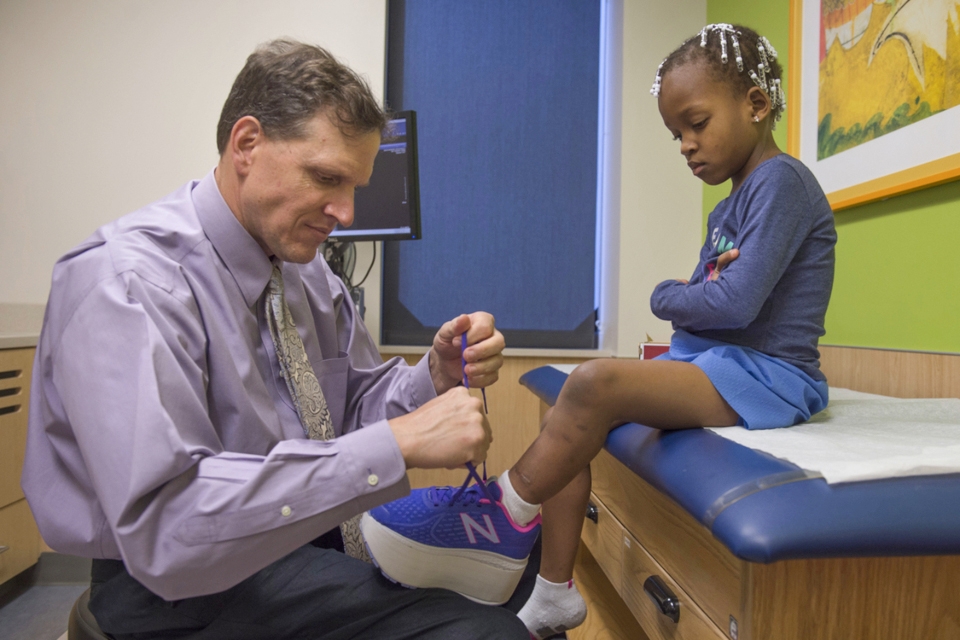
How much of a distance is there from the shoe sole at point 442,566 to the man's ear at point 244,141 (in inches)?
22.7

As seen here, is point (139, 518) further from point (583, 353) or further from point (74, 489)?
point (583, 353)

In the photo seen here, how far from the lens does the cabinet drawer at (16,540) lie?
1784 mm

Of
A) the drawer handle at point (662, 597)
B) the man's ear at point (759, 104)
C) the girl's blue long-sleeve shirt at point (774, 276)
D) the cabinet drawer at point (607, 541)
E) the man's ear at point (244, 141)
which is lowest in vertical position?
the cabinet drawer at point (607, 541)

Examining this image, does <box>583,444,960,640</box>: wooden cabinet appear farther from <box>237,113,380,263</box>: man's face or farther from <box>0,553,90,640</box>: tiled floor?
<box>0,553,90,640</box>: tiled floor

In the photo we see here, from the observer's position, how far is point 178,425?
69 cm

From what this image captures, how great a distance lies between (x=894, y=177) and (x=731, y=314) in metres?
0.77

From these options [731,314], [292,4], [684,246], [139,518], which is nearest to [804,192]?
[731,314]

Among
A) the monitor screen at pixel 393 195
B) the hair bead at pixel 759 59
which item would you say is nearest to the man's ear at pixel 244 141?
the hair bead at pixel 759 59

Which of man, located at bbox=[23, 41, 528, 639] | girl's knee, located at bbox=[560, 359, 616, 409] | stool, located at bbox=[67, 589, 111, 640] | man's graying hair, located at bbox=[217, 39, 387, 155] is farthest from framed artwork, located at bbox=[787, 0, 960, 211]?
stool, located at bbox=[67, 589, 111, 640]

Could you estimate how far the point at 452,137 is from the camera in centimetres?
275

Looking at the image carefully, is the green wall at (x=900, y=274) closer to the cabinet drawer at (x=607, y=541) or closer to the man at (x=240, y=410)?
the cabinet drawer at (x=607, y=541)

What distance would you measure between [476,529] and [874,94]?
1549mm

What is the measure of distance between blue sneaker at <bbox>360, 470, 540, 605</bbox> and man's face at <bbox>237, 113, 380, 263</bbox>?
438mm

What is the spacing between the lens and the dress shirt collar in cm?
93
